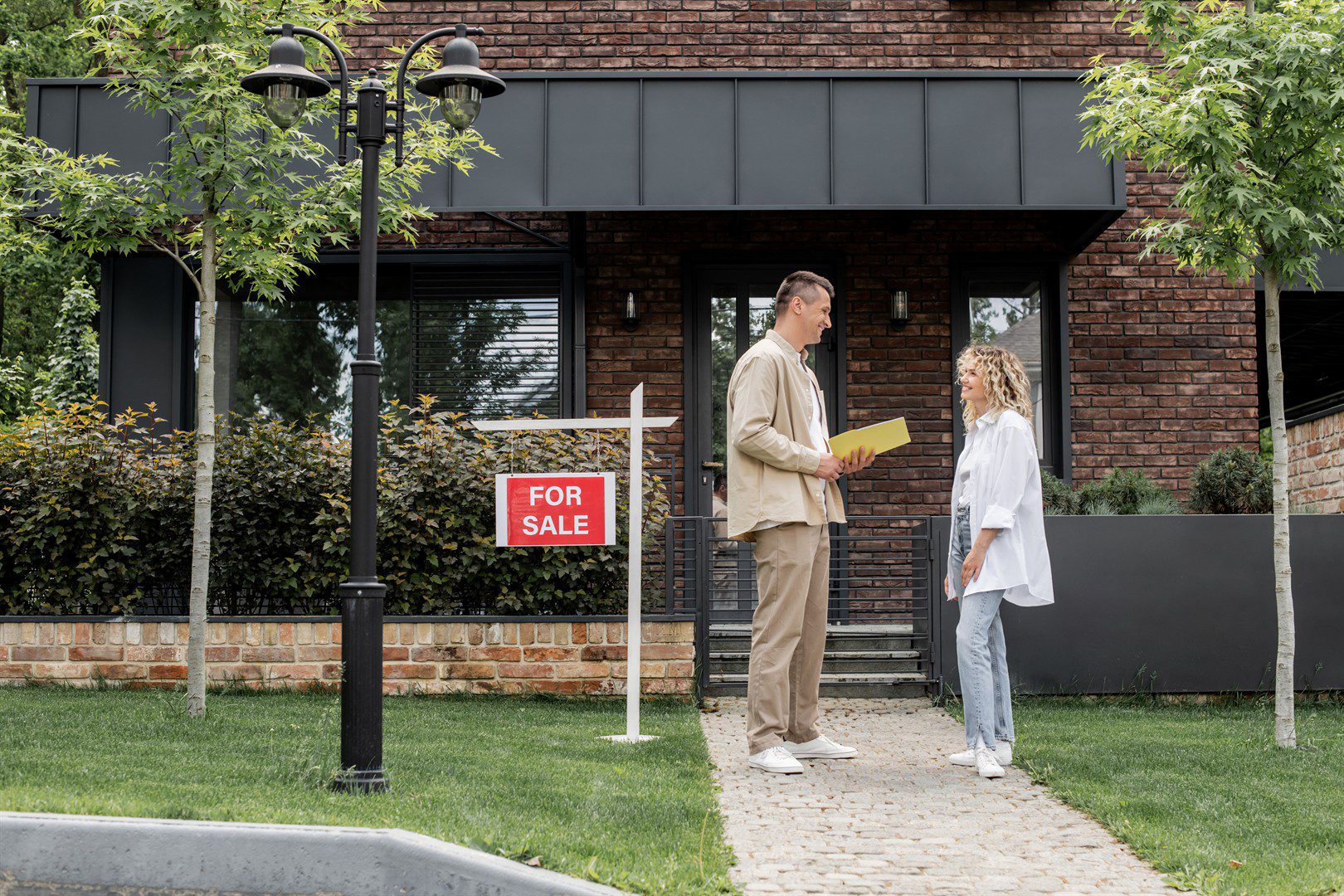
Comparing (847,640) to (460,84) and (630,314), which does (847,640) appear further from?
(460,84)

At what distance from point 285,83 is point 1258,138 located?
5038mm

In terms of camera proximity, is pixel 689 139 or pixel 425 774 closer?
pixel 425 774

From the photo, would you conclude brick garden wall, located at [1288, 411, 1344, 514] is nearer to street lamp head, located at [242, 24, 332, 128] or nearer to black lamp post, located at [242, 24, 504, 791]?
black lamp post, located at [242, 24, 504, 791]

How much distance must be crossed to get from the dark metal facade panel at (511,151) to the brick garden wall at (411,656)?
12.0ft

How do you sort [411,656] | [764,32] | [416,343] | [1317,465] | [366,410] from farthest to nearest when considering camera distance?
1. [764,32]
2. [416,343]
3. [1317,465]
4. [411,656]
5. [366,410]

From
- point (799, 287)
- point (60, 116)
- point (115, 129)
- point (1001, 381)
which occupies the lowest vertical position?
point (1001, 381)

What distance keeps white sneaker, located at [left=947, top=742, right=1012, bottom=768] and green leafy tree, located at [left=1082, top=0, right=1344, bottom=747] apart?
173cm

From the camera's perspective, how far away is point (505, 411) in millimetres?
11352

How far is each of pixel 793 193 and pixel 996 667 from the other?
5.12 meters

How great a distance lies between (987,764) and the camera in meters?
5.80

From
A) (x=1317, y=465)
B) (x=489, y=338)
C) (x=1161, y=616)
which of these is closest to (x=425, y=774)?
(x=1161, y=616)

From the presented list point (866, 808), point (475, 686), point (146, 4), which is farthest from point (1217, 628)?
point (146, 4)

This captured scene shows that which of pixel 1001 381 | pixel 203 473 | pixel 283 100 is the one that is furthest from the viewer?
pixel 203 473

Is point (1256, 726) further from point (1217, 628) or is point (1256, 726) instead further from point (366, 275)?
point (366, 275)
